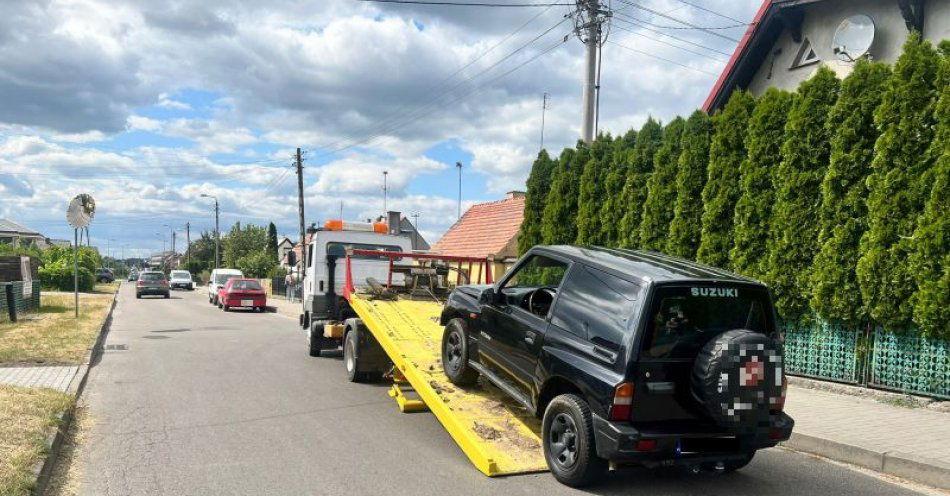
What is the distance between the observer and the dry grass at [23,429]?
4.88 metres

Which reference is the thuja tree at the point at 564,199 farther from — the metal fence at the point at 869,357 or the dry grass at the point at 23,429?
Result: the dry grass at the point at 23,429

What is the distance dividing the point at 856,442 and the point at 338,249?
922 centimetres

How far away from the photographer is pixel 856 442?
6.44m

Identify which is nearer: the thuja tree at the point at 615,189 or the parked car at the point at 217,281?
the thuja tree at the point at 615,189

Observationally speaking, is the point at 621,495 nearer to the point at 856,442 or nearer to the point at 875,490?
A: the point at 875,490

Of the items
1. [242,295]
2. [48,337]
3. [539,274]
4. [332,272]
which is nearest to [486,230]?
[242,295]

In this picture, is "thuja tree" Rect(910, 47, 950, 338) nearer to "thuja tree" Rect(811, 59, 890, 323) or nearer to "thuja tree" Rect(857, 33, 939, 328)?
"thuja tree" Rect(857, 33, 939, 328)

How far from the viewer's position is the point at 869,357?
8789 mm

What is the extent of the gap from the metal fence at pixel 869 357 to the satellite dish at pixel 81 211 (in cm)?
1676

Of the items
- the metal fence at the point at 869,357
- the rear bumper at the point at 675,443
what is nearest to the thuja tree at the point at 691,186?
the metal fence at the point at 869,357

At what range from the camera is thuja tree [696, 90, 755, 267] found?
10.4 meters

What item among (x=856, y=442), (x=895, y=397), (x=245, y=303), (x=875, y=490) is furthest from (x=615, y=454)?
(x=245, y=303)

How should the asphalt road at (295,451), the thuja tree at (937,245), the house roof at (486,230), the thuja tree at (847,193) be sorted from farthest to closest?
the house roof at (486,230) → the thuja tree at (847,193) → the thuja tree at (937,245) → the asphalt road at (295,451)

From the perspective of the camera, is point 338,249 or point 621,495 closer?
point 621,495
